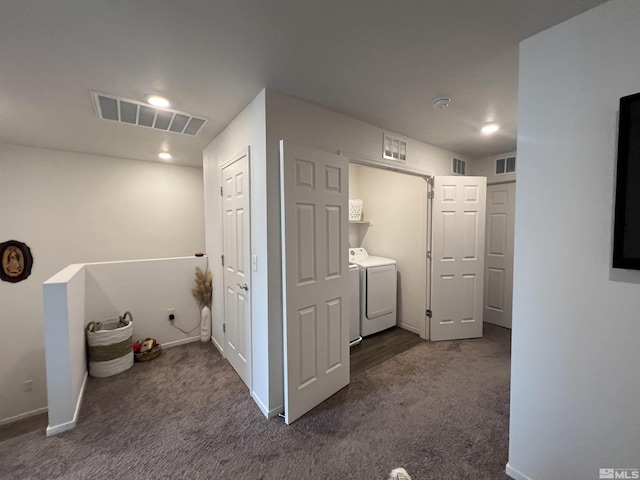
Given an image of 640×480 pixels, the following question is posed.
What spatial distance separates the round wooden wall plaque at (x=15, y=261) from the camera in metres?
3.08

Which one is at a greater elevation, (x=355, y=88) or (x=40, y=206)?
(x=355, y=88)

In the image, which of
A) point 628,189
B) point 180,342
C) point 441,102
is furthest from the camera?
point 180,342

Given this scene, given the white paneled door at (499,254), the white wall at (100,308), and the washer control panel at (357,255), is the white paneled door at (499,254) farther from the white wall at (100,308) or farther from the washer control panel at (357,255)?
the white wall at (100,308)

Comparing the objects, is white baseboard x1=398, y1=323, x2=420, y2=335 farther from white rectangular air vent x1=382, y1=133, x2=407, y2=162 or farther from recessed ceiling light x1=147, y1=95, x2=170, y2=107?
recessed ceiling light x1=147, y1=95, x2=170, y2=107

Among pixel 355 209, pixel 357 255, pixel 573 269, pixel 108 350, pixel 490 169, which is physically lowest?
pixel 108 350

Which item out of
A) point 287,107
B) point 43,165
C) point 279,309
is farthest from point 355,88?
point 43,165

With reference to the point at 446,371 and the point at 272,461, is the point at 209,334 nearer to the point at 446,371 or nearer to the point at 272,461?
the point at 272,461

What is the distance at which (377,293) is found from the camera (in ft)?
11.3

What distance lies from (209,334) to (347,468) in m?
2.45

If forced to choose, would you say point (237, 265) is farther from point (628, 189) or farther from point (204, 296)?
point (628, 189)

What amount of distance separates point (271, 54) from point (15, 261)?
3990 millimetres

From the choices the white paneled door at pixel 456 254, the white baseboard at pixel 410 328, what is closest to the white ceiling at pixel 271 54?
the white paneled door at pixel 456 254

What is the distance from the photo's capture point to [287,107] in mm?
1964

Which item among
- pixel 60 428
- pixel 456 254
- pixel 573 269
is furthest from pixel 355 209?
pixel 60 428
